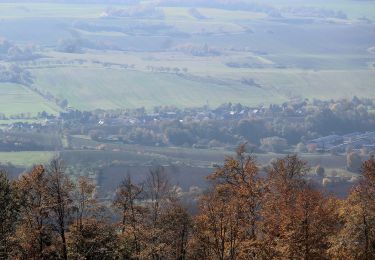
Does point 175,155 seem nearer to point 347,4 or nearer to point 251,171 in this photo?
point 251,171

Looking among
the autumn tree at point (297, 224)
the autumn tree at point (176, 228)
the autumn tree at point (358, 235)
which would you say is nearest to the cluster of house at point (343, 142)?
the autumn tree at point (176, 228)

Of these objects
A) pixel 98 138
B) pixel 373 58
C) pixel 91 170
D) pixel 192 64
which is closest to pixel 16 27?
pixel 192 64

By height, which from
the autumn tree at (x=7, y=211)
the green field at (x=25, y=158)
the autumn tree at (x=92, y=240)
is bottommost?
the autumn tree at (x=92, y=240)

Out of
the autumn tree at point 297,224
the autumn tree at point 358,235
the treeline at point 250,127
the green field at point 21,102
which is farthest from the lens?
the green field at point 21,102

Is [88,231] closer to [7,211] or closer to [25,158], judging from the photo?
[7,211]

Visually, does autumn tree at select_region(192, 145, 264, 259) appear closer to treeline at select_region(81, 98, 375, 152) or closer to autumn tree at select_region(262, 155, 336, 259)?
autumn tree at select_region(262, 155, 336, 259)

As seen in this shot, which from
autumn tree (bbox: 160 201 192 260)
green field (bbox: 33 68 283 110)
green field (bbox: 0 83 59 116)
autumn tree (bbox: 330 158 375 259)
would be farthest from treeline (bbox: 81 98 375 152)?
autumn tree (bbox: 330 158 375 259)

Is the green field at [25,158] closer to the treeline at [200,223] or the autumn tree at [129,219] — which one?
the autumn tree at [129,219]
